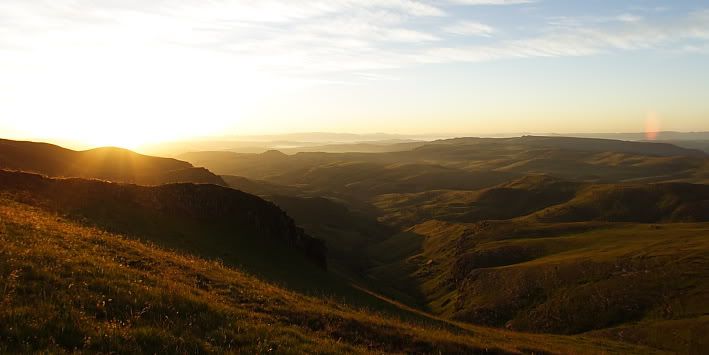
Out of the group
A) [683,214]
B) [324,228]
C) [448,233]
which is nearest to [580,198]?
[683,214]

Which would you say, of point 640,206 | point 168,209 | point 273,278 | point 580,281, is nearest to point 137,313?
point 273,278

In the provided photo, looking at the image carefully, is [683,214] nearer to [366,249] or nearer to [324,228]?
[366,249]

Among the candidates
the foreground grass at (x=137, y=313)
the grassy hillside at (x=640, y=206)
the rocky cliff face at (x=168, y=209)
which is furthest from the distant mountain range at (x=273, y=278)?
the grassy hillside at (x=640, y=206)

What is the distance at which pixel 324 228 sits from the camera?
536 ft

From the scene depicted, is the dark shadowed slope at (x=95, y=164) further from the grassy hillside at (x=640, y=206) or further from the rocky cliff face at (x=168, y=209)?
the grassy hillside at (x=640, y=206)

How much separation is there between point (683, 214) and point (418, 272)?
109 m

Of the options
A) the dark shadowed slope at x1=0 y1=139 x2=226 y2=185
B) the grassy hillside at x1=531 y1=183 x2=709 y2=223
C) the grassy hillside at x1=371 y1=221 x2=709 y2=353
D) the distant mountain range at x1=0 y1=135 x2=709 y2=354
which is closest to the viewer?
the distant mountain range at x1=0 y1=135 x2=709 y2=354

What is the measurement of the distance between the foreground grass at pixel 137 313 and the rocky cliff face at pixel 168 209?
1685cm

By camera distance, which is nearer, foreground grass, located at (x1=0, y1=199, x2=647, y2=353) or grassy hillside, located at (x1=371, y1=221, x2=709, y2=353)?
foreground grass, located at (x1=0, y1=199, x2=647, y2=353)

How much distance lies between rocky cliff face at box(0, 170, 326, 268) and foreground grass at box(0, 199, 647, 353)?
16854 millimetres

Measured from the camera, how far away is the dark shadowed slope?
227 ft

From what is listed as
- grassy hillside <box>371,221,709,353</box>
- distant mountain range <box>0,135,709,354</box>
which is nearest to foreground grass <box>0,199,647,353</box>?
distant mountain range <box>0,135,709,354</box>

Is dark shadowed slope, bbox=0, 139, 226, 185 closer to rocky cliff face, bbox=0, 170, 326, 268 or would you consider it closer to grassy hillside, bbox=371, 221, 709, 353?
rocky cliff face, bbox=0, 170, 326, 268

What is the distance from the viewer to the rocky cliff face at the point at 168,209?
37.3 m
